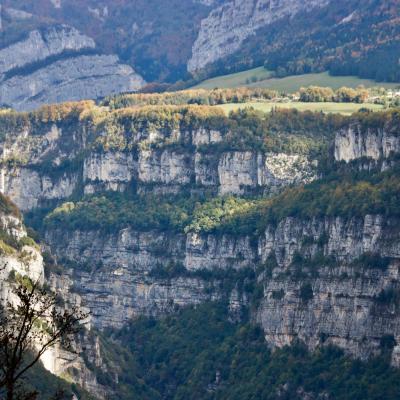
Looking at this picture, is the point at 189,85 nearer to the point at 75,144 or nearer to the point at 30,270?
the point at 75,144

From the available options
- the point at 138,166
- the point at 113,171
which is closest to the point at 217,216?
the point at 138,166

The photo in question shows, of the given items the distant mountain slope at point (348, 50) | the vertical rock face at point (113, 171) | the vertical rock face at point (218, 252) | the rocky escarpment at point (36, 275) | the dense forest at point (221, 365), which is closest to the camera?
the rocky escarpment at point (36, 275)

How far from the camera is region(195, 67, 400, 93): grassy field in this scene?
167750mm

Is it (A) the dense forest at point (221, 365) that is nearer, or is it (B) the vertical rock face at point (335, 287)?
(A) the dense forest at point (221, 365)

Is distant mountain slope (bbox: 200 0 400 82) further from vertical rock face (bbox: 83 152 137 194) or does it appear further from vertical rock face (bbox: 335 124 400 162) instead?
vertical rock face (bbox: 335 124 400 162)

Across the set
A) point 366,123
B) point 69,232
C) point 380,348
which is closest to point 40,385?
point 380,348

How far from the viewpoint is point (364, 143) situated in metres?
135

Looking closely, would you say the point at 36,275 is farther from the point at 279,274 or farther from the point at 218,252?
the point at 218,252

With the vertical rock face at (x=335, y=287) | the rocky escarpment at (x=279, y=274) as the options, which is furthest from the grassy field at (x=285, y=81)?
the vertical rock face at (x=335, y=287)

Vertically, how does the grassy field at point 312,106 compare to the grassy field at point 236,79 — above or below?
below

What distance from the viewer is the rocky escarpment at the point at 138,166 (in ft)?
499

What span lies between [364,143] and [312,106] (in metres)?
21.6

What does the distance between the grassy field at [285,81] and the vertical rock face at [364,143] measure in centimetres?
2611

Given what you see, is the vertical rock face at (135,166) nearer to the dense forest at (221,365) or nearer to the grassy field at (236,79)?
the grassy field at (236,79)
